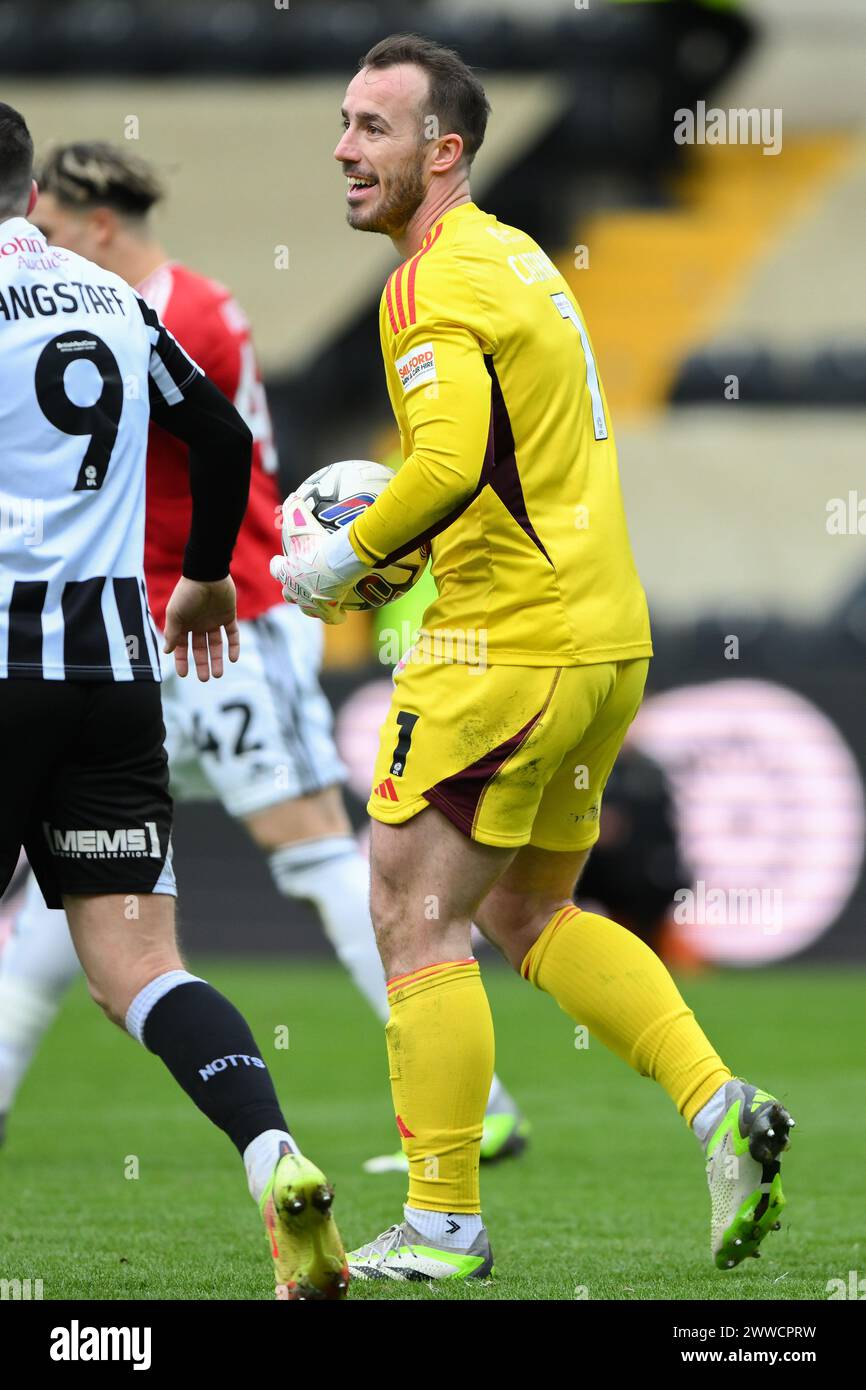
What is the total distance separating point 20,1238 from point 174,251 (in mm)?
12974

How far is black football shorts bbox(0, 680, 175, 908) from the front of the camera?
3414mm

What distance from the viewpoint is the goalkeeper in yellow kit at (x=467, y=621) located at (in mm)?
3646

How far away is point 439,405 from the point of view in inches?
141

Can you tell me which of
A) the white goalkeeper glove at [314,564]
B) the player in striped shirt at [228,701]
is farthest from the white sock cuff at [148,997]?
the player in striped shirt at [228,701]

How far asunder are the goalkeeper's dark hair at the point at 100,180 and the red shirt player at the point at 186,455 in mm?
201

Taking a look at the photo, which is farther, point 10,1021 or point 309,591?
point 10,1021

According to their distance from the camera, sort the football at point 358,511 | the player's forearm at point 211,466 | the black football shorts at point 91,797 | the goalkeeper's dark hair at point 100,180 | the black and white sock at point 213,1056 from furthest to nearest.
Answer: the goalkeeper's dark hair at point 100,180, the football at point 358,511, the player's forearm at point 211,466, the black football shorts at point 91,797, the black and white sock at point 213,1056

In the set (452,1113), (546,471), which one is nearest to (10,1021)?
(452,1113)

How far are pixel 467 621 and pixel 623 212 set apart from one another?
13699 millimetres

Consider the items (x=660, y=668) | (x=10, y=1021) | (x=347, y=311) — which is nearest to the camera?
(x=10, y=1021)

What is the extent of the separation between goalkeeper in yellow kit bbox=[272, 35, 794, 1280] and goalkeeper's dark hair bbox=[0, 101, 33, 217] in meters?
0.63

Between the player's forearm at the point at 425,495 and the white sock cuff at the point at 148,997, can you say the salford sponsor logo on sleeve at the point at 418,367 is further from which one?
the white sock cuff at the point at 148,997

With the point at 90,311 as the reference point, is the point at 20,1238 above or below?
below
